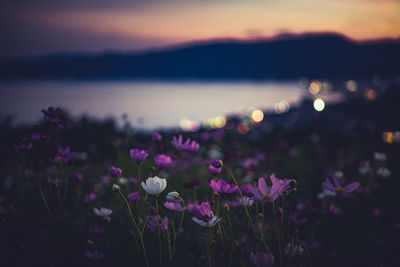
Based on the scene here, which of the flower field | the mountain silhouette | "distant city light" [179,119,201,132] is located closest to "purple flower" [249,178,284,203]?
the flower field

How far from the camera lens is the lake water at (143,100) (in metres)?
56.0

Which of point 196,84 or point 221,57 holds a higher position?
point 221,57

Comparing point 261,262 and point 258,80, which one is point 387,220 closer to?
point 261,262

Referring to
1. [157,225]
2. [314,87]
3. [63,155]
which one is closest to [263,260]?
[157,225]

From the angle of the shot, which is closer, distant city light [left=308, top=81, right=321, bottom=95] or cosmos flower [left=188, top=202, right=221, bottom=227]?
cosmos flower [left=188, top=202, right=221, bottom=227]

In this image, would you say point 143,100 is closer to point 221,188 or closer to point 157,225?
point 157,225

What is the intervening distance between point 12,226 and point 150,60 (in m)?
156

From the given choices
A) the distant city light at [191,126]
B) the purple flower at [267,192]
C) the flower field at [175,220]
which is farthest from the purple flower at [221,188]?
the distant city light at [191,126]

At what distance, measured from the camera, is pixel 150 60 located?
151m

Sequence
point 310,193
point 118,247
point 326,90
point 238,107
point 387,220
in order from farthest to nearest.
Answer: point 326,90
point 238,107
point 310,193
point 387,220
point 118,247

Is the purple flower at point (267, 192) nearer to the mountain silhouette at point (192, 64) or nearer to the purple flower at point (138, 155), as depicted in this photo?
the purple flower at point (138, 155)

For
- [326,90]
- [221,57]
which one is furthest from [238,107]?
[221,57]

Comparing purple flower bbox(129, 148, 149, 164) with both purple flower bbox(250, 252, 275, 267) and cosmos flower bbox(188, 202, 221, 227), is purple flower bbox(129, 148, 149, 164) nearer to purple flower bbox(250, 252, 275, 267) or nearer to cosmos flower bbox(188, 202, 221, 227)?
cosmos flower bbox(188, 202, 221, 227)

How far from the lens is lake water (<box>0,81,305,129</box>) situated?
56.0m
